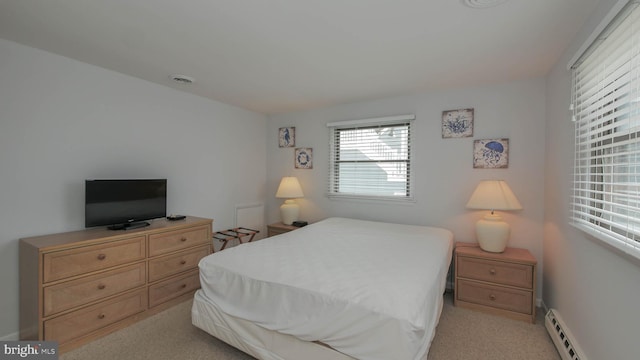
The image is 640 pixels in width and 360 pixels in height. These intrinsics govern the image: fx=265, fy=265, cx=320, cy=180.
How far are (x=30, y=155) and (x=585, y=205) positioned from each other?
160 inches

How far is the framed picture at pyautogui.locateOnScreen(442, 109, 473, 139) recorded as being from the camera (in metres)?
2.97

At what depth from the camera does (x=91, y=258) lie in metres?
2.09

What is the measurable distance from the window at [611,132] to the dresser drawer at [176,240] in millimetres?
3181

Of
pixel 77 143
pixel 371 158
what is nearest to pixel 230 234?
pixel 77 143

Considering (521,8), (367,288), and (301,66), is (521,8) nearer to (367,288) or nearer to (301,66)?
(301,66)

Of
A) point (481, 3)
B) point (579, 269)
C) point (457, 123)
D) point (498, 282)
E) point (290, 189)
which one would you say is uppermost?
point (481, 3)

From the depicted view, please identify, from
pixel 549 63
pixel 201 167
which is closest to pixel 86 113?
pixel 201 167

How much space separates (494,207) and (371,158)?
1.57m

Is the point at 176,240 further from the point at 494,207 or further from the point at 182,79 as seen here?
the point at 494,207

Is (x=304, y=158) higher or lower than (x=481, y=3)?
lower

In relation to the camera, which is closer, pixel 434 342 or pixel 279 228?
pixel 434 342

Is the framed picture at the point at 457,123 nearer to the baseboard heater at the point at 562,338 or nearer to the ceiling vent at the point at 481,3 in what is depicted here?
the ceiling vent at the point at 481,3

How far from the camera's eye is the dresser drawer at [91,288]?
1.90 m

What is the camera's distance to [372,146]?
3.62 metres
